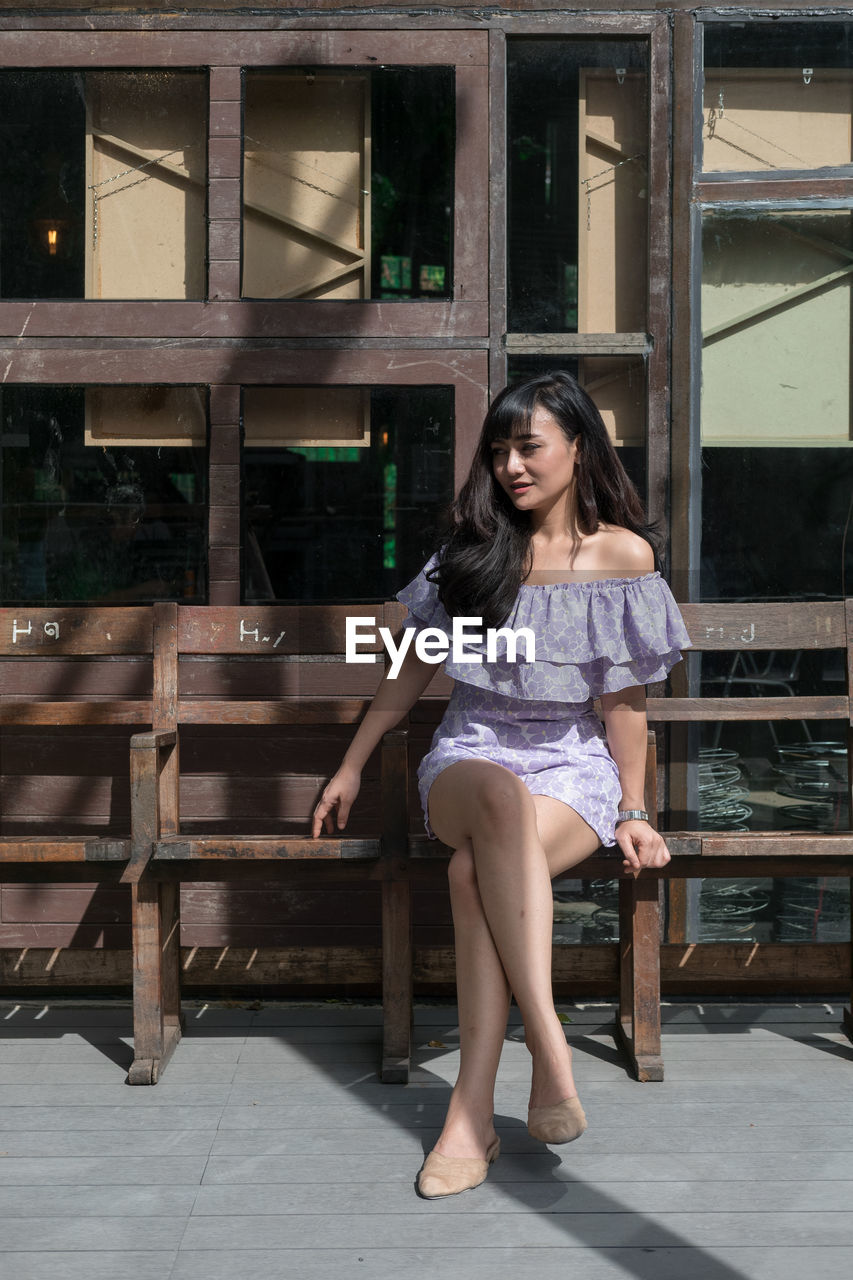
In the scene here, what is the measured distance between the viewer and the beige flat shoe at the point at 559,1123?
93.1 inches

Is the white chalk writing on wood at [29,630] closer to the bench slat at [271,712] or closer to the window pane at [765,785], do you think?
the bench slat at [271,712]

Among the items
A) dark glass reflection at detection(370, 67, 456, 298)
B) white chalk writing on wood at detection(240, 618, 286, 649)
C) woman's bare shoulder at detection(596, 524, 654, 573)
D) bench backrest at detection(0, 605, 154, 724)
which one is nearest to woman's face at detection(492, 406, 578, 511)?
woman's bare shoulder at detection(596, 524, 654, 573)

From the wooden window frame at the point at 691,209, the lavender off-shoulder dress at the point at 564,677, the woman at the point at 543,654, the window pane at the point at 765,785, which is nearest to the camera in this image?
the woman at the point at 543,654

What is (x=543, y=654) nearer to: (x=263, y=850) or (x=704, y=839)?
(x=704, y=839)

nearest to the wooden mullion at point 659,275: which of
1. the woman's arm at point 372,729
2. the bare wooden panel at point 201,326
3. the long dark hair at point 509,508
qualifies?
the bare wooden panel at point 201,326

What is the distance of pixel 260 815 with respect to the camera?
143 inches

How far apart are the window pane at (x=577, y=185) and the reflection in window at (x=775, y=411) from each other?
25cm

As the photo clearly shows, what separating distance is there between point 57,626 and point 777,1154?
7.13ft

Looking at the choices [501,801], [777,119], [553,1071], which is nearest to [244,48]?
[777,119]

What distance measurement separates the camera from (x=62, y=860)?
3.02 metres

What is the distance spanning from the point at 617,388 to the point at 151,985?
2.06 metres

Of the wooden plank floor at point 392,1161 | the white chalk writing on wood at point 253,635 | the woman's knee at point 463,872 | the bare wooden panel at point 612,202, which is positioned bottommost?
the wooden plank floor at point 392,1161

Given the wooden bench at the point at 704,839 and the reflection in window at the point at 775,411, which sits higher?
the reflection in window at the point at 775,411

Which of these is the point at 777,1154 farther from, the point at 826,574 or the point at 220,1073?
the point at 826,574
